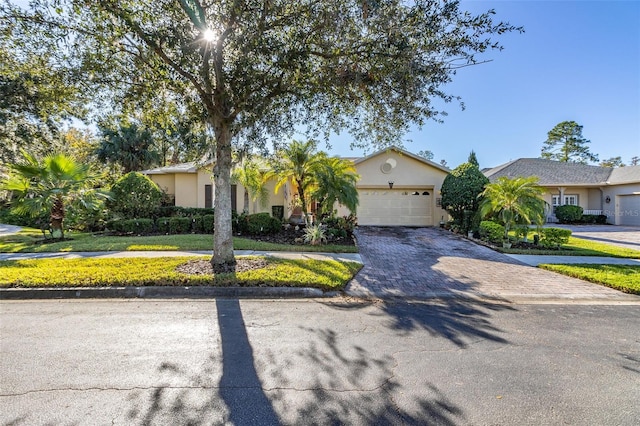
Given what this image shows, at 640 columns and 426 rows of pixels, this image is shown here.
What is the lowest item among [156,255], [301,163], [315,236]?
[156,255]

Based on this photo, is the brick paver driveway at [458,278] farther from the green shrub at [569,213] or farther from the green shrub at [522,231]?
the green shrub at [569,213]

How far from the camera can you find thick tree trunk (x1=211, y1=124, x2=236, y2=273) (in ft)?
24.5

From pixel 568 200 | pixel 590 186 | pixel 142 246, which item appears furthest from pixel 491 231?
pixel 590 186

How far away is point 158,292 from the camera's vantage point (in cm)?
609

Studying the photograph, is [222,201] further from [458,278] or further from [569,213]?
[569,213]

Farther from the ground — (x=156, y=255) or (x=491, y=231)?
(x=491, y=231)

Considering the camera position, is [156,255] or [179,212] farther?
[179,212]

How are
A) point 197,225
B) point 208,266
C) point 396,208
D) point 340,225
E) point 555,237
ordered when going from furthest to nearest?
point 396,208
point 197,225
point 340,225
point 555,237
point 208,266

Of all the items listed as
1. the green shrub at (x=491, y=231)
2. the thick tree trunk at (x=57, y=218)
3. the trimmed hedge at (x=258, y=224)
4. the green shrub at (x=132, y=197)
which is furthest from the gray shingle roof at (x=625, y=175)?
the thick tree trunk at (x=57, y=218)

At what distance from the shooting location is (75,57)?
7.19 meters

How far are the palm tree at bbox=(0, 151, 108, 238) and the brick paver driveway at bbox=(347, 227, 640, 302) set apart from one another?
11354mm

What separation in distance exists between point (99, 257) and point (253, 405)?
8192mm

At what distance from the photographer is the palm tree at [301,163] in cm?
1176

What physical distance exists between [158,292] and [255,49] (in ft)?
18.4
